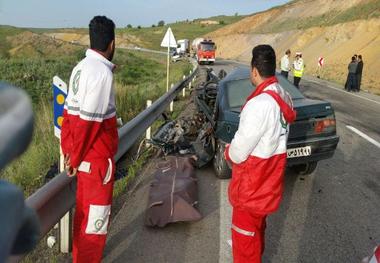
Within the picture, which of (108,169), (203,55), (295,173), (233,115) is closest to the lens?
(108,169)

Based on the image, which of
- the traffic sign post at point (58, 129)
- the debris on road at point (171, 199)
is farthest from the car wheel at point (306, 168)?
the traffic sign post at point (58, 129)

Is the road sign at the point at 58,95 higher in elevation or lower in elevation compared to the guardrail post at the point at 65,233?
higher

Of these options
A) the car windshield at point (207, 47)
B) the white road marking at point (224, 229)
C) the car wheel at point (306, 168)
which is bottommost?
the white road marking at point (224, 229)

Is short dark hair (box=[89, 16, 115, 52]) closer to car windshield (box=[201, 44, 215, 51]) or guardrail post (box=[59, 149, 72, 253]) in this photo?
guardrail post (box=[59, 149, 72, 253])

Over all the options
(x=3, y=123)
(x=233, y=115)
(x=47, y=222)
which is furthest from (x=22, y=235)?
(x=233, y=115)

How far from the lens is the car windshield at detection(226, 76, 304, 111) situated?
6.73m

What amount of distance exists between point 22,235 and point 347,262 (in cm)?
Result: 356

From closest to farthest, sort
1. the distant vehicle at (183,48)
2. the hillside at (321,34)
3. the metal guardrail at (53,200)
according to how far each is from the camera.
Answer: the metal guardrail at (53,200)
the hillside at (321,34)
the distant vehicle at (183,48)

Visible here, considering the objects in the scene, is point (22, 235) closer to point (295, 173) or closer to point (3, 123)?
point (3, 123)

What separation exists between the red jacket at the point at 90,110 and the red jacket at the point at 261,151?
942mm

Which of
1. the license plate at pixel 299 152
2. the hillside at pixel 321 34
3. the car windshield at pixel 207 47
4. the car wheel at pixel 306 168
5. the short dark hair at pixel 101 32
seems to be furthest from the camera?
the car windshield at pixel 207 47

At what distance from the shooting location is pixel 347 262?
13.0 feet

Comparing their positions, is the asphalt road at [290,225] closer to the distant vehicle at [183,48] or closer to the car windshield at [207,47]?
the car windshield at [207,47]

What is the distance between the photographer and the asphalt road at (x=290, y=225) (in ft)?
13.5
